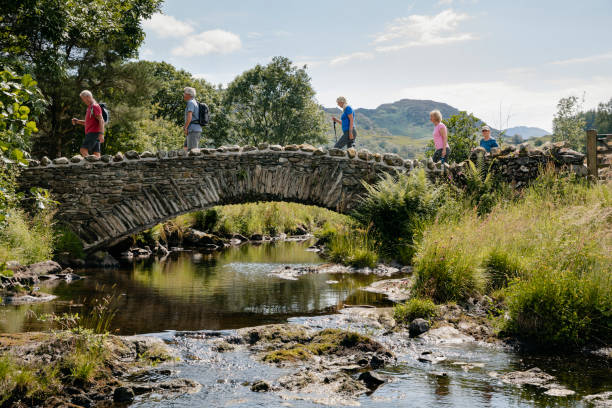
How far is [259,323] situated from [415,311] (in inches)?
87.9

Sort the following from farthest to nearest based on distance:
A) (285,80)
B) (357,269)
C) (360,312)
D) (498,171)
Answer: (285,80) → (498,171) → (357,269) → (360,312)

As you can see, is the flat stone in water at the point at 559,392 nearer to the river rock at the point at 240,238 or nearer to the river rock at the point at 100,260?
the river rock at the point at 100,260

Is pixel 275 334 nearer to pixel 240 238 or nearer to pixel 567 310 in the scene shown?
pixel 567 310

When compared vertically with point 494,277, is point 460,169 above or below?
above

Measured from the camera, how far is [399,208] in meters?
13.3

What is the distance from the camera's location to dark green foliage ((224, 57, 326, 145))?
50.0m

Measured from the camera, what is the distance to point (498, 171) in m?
14.2

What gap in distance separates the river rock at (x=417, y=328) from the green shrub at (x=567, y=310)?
1140 mm

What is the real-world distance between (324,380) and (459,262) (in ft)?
13.0

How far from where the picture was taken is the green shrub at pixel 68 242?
13.5m

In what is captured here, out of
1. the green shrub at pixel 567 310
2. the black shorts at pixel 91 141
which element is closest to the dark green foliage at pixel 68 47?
the black shorts at pixel 91 141

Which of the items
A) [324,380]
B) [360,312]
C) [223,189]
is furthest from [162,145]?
[324,380]

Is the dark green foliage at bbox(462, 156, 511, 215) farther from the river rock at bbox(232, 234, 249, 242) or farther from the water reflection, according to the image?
the river rock at bbox(232, 234, 249, 242)

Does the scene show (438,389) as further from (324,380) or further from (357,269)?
(357,269)
